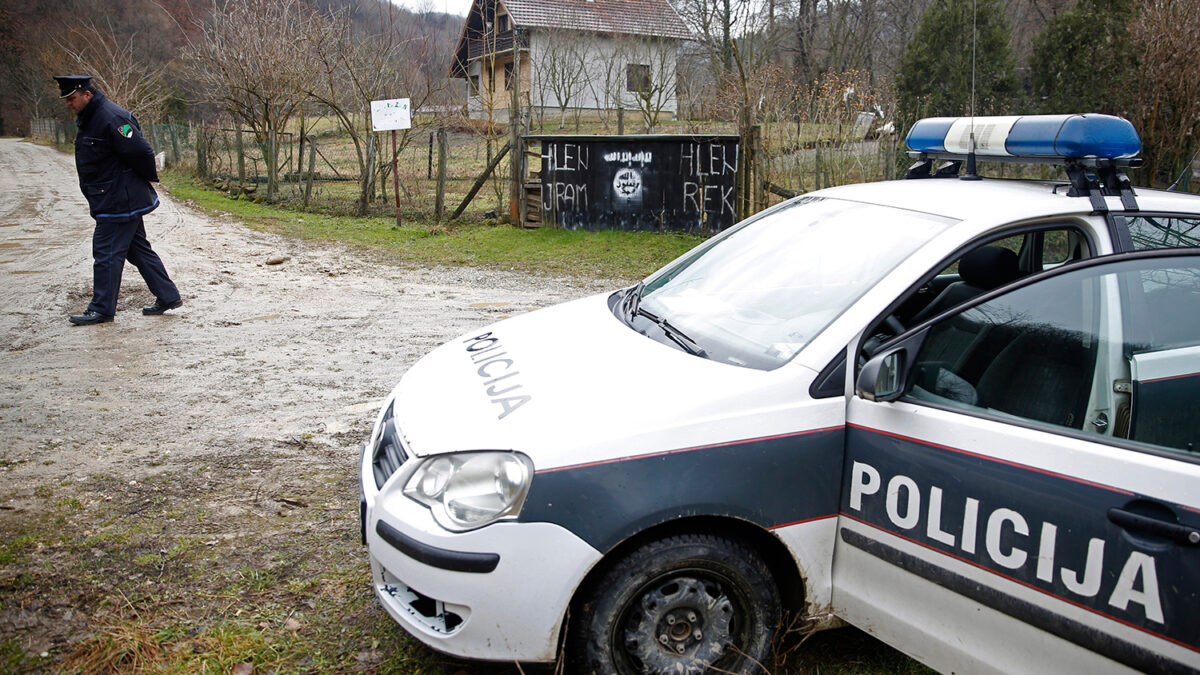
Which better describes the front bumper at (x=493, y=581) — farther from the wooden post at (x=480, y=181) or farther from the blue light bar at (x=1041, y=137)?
the wooden post at (x=480, y=181)

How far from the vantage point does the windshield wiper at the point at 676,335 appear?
2.84m

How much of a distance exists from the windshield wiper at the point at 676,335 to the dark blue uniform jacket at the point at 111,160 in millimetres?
5706

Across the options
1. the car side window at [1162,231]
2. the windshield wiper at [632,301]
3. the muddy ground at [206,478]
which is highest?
the car side window at [1162,231]

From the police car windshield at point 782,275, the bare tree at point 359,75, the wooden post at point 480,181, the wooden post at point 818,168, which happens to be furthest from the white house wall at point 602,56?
the police car windshield at point 782,275

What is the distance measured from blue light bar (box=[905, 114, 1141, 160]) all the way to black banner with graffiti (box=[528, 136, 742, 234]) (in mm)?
9090

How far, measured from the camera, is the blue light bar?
2766mm

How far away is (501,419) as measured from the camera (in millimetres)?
2539

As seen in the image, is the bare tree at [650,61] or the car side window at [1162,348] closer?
the car side window at [1162,348]

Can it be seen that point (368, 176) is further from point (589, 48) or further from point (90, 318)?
point (589, 48)

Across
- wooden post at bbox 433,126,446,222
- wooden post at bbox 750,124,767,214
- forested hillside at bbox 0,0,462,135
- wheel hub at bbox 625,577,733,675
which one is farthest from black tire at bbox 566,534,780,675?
forested hillside at bbox 0,0,462,135

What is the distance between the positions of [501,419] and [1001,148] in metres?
→ 2.20

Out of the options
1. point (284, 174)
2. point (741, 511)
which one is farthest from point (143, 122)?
point (741, 511)

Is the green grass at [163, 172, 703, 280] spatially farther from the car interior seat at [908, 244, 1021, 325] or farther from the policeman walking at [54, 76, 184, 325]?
the car interior seat at [908, 244, 1021, 325]

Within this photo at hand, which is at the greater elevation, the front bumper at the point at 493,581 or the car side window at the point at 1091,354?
the car side window at the point at 1091,354
